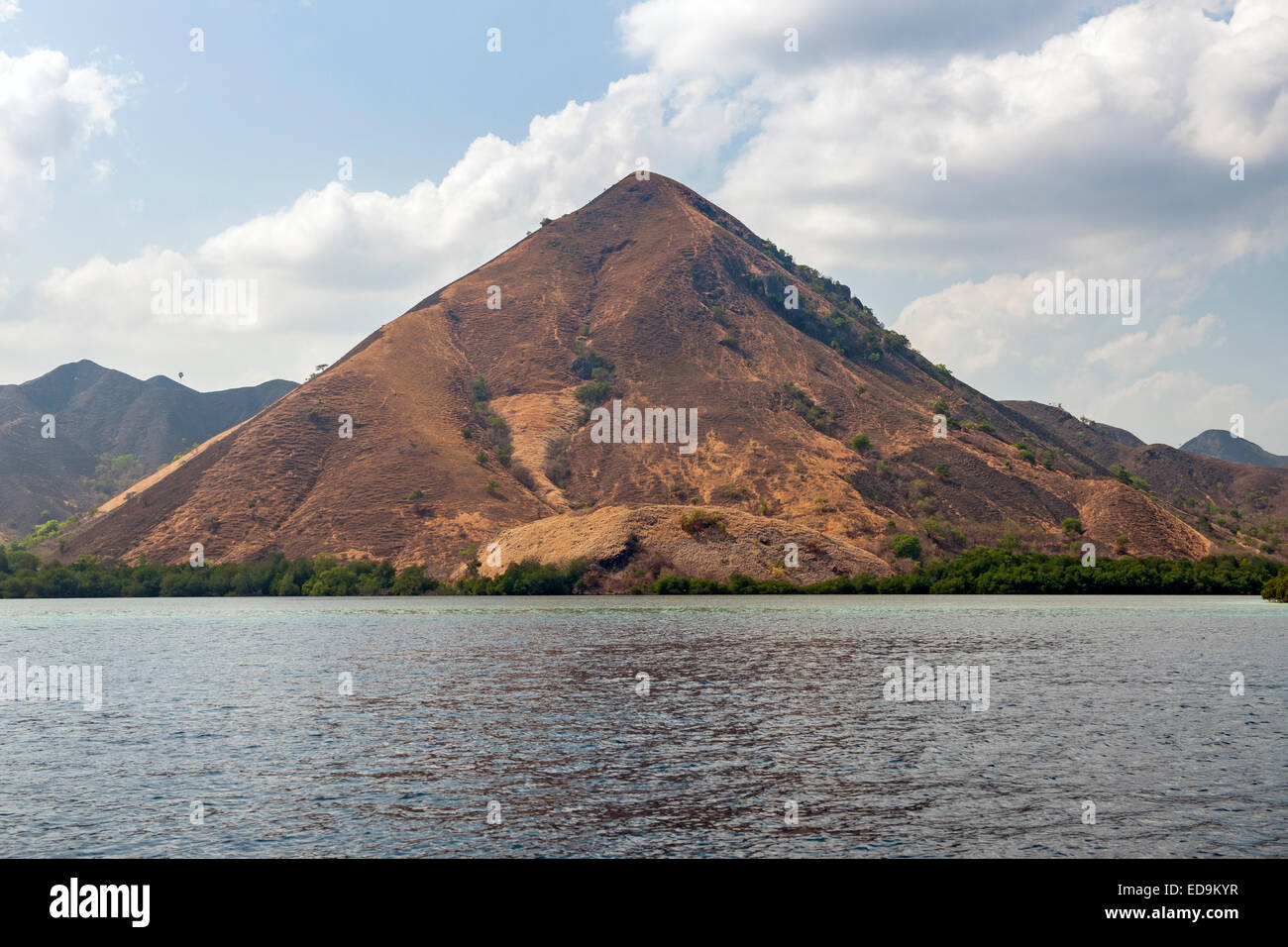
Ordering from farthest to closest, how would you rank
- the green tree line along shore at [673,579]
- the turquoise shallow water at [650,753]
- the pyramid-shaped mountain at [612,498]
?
the pyramid-shaped mountain at [612,498], the green tree line along shore at [673,579], the turquoise shallow water at [650,753]

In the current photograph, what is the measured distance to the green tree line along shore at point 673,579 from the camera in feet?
464

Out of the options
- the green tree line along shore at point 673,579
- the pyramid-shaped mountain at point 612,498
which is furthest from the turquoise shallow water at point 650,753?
the pyramid-shaped mountain at point 612,498

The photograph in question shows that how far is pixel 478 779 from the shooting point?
27281mm

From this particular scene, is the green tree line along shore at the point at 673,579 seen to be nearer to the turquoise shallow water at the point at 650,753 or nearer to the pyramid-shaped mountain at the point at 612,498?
the pyramid-shaped mountain at the point at 612,498

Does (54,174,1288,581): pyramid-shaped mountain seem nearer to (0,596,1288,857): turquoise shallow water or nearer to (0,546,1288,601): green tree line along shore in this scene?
(0,546,1288,601): green tree line along shore

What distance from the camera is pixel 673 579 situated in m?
140

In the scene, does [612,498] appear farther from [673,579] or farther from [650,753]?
[650,753]

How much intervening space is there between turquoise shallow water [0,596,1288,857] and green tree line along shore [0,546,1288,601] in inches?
2879

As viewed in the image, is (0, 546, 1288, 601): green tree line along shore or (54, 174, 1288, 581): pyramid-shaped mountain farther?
(54, 174, 1288, 581): pyramid-shaped mountain

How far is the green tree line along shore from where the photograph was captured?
464ft

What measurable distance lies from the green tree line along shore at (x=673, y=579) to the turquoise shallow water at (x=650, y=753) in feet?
240

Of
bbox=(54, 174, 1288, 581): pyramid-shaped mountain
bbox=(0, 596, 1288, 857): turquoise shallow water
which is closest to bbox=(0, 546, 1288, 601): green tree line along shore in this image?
bbox=(54, 174, 1288, 581): pyramid-shaped mountain

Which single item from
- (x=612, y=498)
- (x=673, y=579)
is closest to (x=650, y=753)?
(x=673, y=579)
